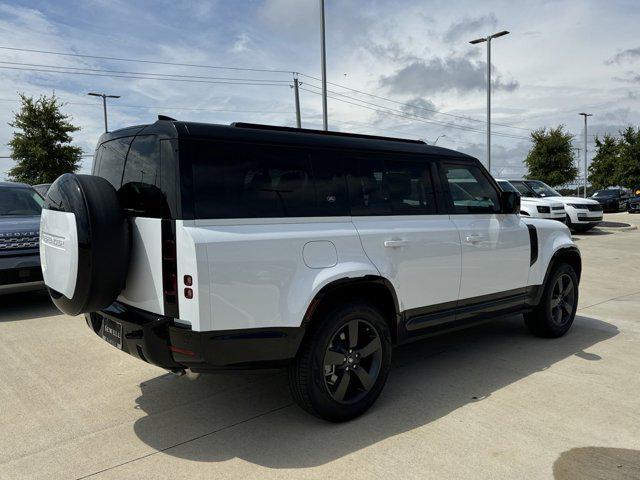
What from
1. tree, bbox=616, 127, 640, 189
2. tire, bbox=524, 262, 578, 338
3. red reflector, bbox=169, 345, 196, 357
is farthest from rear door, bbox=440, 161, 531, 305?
tree, bbox=616, 127, 640, 189

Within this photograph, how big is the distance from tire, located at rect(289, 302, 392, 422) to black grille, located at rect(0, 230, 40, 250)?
4.71 metres

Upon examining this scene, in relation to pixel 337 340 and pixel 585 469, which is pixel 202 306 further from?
pixel 585 469

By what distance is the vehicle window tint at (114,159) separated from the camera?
3466 mm

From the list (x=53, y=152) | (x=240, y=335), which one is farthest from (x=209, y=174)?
(x=53, y=152)

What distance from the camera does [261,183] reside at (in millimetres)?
3221

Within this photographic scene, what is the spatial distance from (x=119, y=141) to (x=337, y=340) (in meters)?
1.96

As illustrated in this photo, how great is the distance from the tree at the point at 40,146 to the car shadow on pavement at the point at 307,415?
24.9m

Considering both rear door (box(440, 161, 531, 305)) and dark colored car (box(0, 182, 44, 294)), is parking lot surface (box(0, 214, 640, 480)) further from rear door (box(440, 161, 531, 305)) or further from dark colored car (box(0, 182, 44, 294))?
dark colored car (box(0, 182, 44, 294))

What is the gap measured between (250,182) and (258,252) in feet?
1.43

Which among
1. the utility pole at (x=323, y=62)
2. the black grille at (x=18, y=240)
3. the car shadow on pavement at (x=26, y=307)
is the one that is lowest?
the car shadow on pavement at (x=26, y=307)

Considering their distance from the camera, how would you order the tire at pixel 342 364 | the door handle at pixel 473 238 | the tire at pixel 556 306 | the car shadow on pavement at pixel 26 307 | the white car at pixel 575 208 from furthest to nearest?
the white car at pixel 575 208
the car shadow on pavement at pixel 26 307
the tire at pixel 556 306
the door handle at pixel 473 238
the tire at pixel 342 364

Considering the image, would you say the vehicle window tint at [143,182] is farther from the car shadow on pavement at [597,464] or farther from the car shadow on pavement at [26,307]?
the car shadow on pavement at [26,307]

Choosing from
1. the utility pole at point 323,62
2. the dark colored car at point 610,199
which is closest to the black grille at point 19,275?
the utility pole at point 323,62

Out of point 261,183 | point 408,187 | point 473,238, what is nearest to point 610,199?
point 473,238
